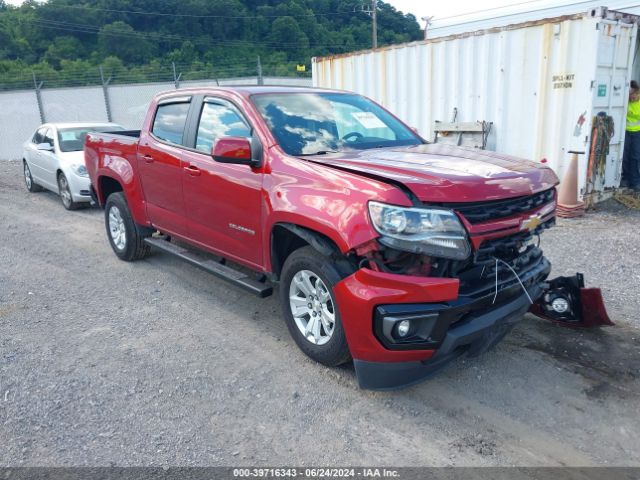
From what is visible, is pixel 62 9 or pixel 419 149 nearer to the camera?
pixel 419 149

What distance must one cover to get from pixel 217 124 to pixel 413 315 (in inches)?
98.7

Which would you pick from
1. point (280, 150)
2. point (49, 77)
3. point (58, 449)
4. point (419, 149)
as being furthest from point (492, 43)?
point (49, 77)

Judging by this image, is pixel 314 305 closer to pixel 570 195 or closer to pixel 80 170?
pixel 570 195

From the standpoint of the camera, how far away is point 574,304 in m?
4.17

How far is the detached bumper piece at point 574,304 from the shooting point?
4098 mm

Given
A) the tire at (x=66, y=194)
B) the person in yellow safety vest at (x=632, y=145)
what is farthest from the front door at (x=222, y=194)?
the person in yellow safety vest at (x=632, y=145)

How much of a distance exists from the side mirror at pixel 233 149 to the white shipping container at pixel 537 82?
19.3ft

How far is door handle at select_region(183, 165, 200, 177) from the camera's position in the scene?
177 inches

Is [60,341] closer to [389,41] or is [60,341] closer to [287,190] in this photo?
[287,190]

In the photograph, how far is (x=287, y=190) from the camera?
11.9 ft

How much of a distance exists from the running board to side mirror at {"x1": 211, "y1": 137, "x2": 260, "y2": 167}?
3.15 feet

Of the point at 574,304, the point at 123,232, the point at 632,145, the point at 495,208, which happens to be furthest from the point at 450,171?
the point at 632,145

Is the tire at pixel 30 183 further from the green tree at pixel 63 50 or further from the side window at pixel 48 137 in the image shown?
the green tree at pixel 63 50

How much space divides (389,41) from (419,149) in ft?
151
